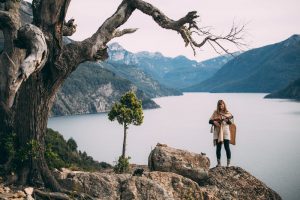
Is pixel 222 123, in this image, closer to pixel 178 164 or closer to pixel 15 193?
pixel 178 164

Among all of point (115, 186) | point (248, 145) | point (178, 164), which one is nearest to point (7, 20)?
point (115, 186)

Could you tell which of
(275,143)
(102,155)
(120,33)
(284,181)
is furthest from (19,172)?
(275,143)

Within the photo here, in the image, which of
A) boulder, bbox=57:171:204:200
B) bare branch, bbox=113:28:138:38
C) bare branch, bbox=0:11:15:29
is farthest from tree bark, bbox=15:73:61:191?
bare branch, bbox=113:28:138:38

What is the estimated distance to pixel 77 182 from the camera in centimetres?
1028

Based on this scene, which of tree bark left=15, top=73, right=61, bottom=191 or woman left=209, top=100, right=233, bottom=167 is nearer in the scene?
tree bark left=15, top=73, right=61, bottom=191

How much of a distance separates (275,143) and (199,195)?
9081 cm

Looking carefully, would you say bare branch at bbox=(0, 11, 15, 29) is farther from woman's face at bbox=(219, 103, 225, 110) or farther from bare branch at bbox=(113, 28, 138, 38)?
woman's face at bbox=(219, 103, 225, 110)

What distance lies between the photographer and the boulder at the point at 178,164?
12.9 m

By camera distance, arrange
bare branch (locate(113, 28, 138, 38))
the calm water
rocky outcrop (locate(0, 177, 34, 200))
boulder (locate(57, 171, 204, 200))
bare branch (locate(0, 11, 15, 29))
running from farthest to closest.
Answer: the calm water
bare branch (locate(113, 28, 138, 38))
bare branch (locate(0, 11, 15, 29))
boulder (locate(57, 171, 204, 200))
rocky outcrop (locate(0, 177, 34, 200))

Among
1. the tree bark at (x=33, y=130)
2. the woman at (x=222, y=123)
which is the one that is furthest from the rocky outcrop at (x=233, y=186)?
the tree bark at (x=33, y=130)

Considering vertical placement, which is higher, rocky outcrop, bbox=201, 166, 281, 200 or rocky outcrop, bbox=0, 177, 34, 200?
rocky outcrop, bbox=0, 177, 34, 200

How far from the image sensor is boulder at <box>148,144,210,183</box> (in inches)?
509

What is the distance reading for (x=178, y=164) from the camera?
13125 millimetres

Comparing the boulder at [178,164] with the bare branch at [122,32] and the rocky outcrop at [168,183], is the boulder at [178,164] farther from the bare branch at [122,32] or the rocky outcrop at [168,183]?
the bare branch at [122,32]
